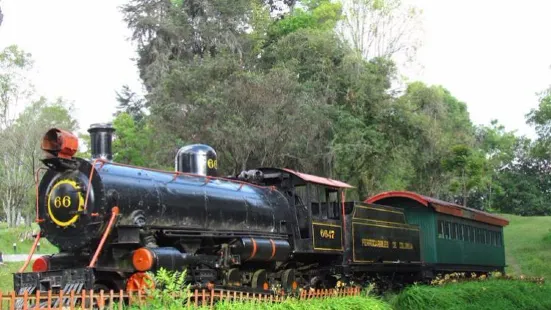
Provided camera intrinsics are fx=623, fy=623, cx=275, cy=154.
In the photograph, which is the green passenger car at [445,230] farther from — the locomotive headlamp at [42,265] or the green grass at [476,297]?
the locomotive headlamp at [42,265]

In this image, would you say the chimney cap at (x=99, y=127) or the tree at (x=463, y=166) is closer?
the chimney cap at (x=99, y=127)

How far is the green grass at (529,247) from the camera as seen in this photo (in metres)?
32.7

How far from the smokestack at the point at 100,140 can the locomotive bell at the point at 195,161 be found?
188 centimetres

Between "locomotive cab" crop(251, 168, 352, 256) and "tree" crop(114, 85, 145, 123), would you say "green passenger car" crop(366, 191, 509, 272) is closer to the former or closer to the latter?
"locomotive cab" crop(251, 168, 352, 256)

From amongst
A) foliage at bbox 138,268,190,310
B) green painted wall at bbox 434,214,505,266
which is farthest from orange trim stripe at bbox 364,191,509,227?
foliage at bbox 138,268,190,310

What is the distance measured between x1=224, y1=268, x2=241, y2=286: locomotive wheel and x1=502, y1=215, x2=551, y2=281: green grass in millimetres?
20463

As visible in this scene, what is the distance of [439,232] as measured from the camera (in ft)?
64.1

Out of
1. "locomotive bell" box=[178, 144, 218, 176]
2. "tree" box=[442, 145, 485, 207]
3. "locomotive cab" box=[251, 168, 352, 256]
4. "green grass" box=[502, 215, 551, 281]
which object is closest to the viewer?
"locomotive bell" box=[178, 144, 218, 176]

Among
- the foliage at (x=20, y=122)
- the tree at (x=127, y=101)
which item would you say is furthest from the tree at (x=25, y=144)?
the tree at (x=127, y=101)

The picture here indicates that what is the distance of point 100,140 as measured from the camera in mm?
10430

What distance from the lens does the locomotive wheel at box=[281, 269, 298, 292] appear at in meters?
13.1

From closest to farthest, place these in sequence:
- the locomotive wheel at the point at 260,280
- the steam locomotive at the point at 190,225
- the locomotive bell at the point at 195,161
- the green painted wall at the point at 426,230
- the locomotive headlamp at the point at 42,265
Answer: the steam locomotive at the point at 190,225 → the locomotive headlamp at the point at 42,265 → the locomotive bell at the point at 195,161 → the locomotive wheel at the point at 260,280 → the green painted wall at the point at 426,230

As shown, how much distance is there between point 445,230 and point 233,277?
1062 centimetres

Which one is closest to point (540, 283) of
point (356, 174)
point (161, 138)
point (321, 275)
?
point (321, 275)
